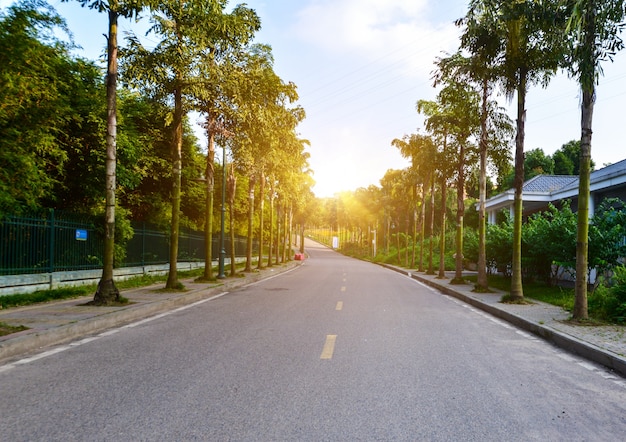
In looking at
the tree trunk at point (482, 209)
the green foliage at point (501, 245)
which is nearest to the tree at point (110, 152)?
the tree trunk at point (482, 209)

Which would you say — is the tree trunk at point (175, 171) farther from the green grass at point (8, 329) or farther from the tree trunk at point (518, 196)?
the tree trunk at point (518, 196)

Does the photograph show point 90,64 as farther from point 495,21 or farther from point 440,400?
point 440,400

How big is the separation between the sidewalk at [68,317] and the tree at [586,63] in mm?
9049

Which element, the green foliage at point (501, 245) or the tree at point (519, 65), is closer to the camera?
the tree at point (519, 65)

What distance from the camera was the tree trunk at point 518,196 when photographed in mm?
13391

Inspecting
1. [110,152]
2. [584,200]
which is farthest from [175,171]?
[584,200]

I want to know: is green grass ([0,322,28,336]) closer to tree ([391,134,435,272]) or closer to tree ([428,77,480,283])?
tree ([428,77,480,283])

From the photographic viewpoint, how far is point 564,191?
22.5 m

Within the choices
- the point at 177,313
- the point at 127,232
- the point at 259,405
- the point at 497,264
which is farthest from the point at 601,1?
the point at 127,232

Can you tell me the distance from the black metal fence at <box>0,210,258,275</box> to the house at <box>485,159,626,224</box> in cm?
1651

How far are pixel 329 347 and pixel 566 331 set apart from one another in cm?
433

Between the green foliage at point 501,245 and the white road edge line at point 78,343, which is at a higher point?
the green foliage at point 501,245

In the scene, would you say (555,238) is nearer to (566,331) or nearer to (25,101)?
(566,331)

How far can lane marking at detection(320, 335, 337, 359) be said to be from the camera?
22.0ft
